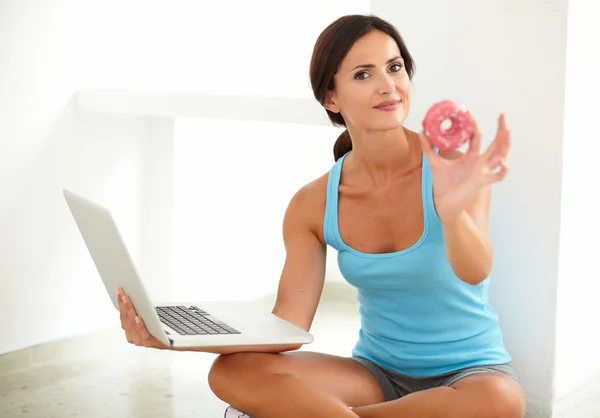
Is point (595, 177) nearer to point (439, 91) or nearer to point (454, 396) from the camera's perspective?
point (439, 91)

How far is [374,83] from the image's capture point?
85.7 inches

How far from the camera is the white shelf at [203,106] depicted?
2863mm

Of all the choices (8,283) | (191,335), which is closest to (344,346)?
(8,283)

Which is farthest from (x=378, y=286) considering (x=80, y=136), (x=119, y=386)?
(x=80, y=136)

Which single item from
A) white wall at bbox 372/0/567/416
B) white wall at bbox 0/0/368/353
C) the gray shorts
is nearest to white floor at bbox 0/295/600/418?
white wall at bbox 0/0/368/353

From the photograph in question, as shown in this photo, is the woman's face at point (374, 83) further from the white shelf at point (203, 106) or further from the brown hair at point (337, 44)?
the white shelf at point (203, 106)

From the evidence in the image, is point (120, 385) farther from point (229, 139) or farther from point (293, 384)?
point (229, 139)

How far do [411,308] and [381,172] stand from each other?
0.30 meters

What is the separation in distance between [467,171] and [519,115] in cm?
67

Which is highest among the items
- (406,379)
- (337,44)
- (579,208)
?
(337,44)

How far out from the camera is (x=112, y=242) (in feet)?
6.56

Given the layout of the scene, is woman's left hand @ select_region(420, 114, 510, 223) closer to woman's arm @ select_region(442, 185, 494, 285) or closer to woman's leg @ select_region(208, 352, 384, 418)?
woman's arm @ select_region(442, 185, 494, 285)

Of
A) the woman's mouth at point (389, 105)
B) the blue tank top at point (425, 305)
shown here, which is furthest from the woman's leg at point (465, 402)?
the woman's mouth at point (389, 105)

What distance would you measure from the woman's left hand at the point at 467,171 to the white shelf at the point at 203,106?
0.98 meters
